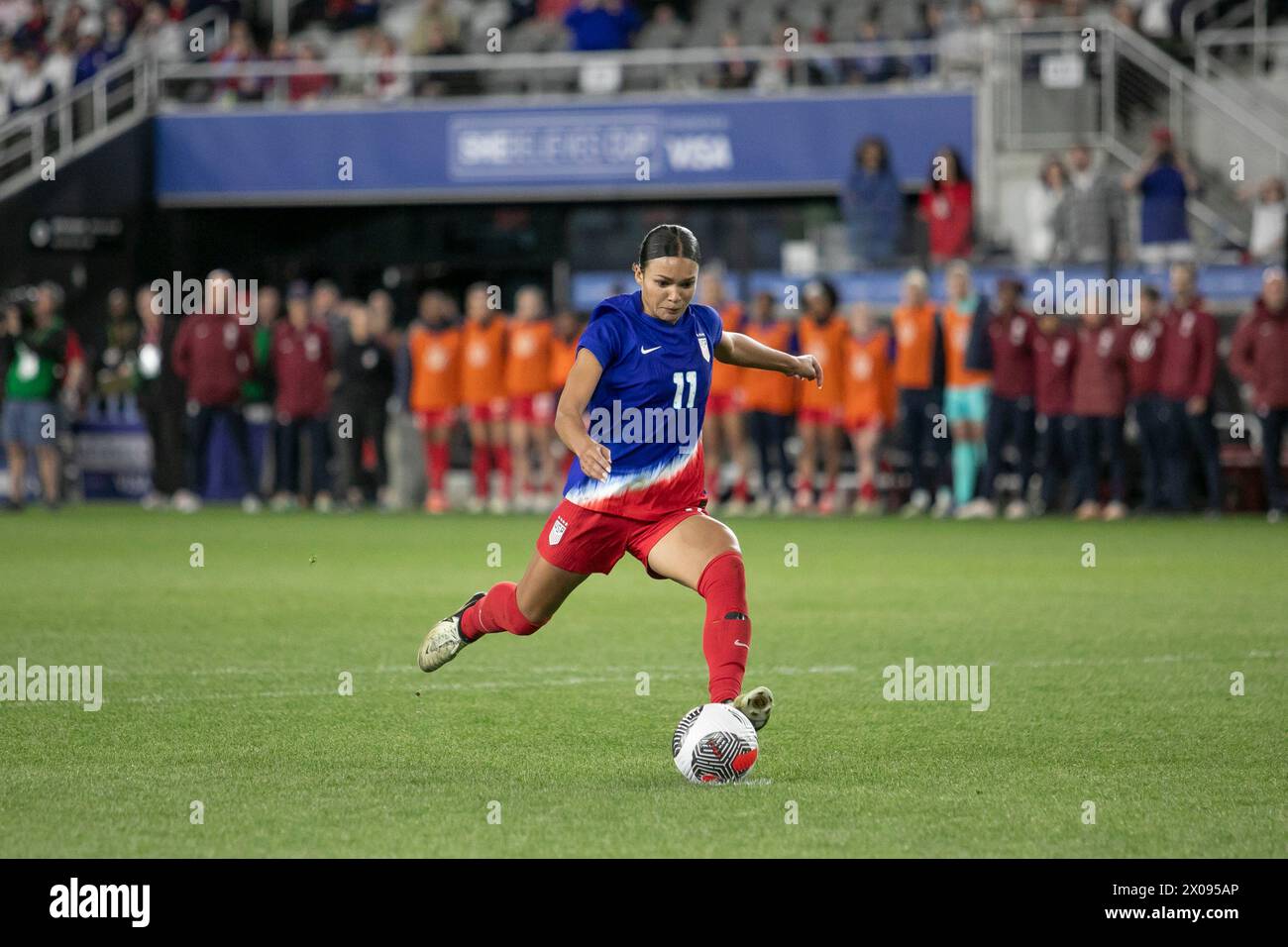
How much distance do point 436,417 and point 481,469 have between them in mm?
928

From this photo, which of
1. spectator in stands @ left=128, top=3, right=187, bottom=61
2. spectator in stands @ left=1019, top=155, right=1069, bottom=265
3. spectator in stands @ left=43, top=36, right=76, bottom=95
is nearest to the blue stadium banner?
spectator in stands @ left=128, top=3, right=187, bottom=61

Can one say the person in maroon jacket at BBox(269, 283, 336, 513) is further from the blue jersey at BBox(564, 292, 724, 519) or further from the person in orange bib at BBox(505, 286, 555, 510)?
the blue jersey at BBox(564, 292, 724, 519)

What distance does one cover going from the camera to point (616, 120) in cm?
2812

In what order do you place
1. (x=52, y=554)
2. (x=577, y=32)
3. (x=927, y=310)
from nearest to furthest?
(x=52, y=554), (x=927, y=310), (x=577, y=32)

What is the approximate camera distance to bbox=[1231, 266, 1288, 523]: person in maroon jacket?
65.1 ft

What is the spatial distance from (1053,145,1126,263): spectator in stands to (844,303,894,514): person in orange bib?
8.29ft

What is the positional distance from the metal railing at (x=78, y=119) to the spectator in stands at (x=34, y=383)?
682cm

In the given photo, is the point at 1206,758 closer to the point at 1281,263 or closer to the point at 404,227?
the point at 1281,263

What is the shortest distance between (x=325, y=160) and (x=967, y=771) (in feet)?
76.9

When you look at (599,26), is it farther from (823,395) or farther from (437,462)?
(823,395)

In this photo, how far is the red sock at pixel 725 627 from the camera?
7238 millimetres

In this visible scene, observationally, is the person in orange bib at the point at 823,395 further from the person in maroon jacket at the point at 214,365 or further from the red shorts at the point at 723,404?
the person in maroon jacket at the point at 214,365

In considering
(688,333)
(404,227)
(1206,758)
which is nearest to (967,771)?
(1206,758)

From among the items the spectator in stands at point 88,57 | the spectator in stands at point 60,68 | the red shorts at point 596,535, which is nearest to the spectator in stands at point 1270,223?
the red shorts at point 596,535
